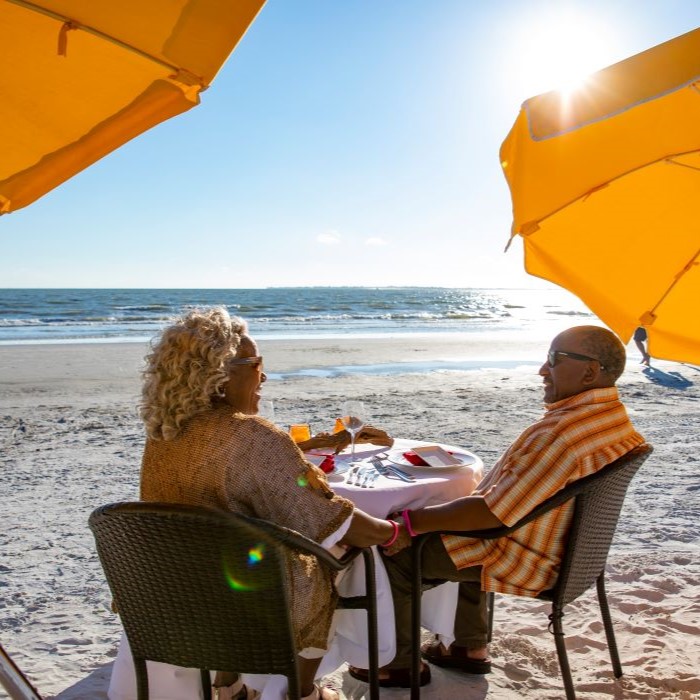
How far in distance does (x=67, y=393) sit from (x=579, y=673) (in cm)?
984

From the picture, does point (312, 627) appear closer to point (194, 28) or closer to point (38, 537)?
point (194, 28)

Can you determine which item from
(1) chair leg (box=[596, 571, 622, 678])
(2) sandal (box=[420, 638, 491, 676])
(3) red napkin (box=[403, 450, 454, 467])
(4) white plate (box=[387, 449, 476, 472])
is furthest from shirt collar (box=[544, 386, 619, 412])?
(2) sandal (box=[420, 638, 491, 676])

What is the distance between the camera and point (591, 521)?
2828 millimetres

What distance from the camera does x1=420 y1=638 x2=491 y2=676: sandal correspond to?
3322mm

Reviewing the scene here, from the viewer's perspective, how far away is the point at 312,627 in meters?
2.58

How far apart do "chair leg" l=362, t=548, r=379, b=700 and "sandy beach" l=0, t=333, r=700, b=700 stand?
515 mm

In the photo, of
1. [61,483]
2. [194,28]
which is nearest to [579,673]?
[194,28]

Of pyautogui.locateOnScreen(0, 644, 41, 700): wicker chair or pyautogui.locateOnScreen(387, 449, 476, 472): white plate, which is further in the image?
pyautogui.locateOnScreen(387, 449, 476, 472): white plate

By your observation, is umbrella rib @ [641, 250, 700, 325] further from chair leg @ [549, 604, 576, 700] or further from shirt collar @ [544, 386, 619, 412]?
chair leg @ [549, 604, 576, 700]

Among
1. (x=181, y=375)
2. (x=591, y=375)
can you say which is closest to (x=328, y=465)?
(x=181, y=375)

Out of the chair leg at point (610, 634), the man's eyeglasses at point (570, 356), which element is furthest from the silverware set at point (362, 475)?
the chair leg at point (610, 634)

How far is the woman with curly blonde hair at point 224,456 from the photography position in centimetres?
234

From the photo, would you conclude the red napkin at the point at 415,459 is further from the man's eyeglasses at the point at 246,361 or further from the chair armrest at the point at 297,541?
the man's eyeglasses at the point at 246,361

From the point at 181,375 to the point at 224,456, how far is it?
0.33 m
